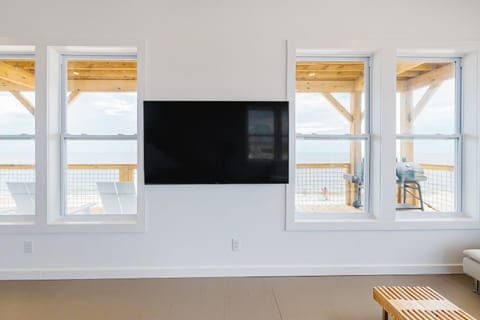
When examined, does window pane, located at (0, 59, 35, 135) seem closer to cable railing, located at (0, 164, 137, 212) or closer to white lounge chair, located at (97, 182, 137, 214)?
cable railing, located at (0, 164, 137, 212)

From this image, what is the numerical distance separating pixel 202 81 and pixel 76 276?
2.49 m

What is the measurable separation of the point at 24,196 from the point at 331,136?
3.60 meters

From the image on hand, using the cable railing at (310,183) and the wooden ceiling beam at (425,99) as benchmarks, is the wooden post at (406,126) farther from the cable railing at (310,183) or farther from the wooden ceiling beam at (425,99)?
the cable railing at (310,183)

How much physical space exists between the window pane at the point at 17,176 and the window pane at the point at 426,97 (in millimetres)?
4328

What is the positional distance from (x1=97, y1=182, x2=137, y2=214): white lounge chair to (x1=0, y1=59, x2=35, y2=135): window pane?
3.53 ft

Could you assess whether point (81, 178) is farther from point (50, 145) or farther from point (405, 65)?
point (405, 65)

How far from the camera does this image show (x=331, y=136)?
3.41m

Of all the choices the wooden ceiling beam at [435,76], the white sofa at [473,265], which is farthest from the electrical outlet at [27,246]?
the wooden ceiling beam at [435,76]

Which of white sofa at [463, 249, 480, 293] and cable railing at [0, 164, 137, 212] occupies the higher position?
cable railing at [0, 164, 137, 212]

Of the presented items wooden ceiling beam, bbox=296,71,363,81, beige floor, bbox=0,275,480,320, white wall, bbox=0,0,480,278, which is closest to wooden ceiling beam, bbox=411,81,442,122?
white wall, bbox=0,0,480,278

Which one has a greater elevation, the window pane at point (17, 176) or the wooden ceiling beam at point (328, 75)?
the wooden ceiling beam at point (328, 75)

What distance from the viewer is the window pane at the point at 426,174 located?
138 inches

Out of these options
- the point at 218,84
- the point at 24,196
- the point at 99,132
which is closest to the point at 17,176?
the point at 24,196

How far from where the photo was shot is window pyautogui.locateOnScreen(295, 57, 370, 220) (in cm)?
342
